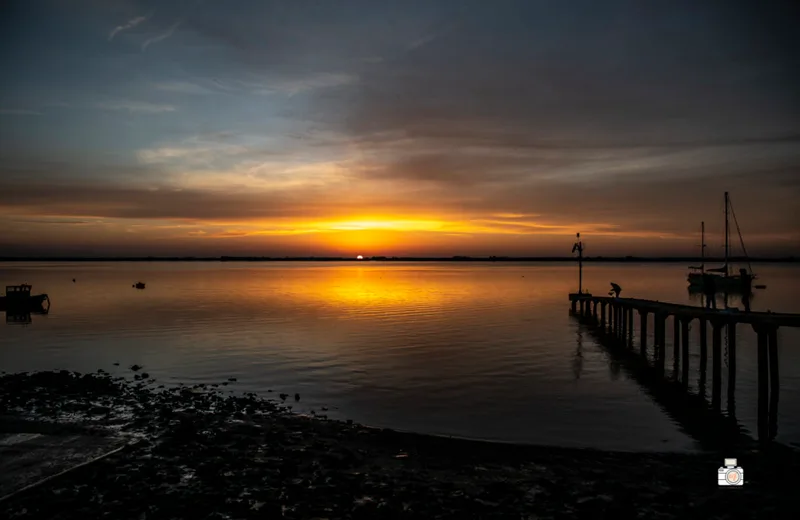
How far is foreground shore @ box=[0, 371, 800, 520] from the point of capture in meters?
10.2

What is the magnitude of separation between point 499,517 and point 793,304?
72.1m

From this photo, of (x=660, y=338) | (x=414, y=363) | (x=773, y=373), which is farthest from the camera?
(x=660, y=338)

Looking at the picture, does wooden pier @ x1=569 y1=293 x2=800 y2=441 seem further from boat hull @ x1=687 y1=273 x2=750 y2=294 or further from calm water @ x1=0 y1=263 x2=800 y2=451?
boat hull @ x1=687 y1=273 x2=750 y2=294

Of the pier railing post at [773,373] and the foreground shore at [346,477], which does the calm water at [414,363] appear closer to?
the pier railing post at [773,373]

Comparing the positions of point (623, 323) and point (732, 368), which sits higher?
point (732, 368)

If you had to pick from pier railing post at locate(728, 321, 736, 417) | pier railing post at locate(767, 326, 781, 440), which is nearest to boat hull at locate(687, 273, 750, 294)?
pier railing post at locate(728, 321, 736, 417)

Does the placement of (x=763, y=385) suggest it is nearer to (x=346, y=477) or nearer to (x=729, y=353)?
(x=729, y=353)

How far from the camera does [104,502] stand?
33.5ft

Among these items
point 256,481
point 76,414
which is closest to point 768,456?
point 256,481

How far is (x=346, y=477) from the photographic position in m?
11.8

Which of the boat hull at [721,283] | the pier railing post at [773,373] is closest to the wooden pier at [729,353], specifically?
the pier railing post at [773,373]

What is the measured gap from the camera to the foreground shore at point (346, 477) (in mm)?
10156

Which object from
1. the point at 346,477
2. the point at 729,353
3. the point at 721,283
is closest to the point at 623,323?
the point at 729,353

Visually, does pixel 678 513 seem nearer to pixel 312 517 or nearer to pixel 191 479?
pixel 312 517
